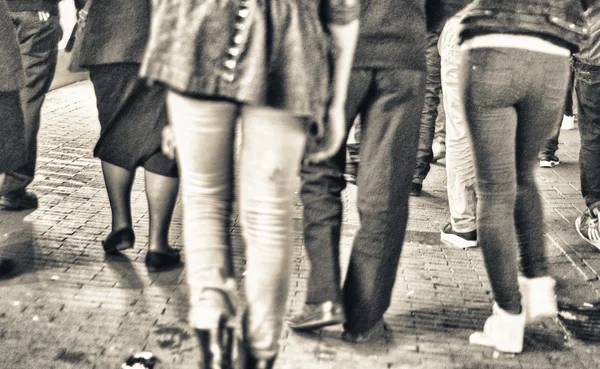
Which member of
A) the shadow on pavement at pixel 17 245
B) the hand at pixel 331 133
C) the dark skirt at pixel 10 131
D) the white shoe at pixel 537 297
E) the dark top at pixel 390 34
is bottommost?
the shadow on pavement at pixel 17 245

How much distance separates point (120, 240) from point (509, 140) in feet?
7.09

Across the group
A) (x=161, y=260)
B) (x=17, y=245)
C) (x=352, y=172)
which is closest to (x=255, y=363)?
(x=161, y=260)

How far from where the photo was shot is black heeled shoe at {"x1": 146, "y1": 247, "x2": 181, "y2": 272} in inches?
161

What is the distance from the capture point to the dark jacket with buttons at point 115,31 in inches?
152

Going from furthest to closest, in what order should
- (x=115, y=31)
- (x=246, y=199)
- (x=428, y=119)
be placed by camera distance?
1. (x=428, y=119)
2. (x=115, y=31)
3. (x=246, y=199)

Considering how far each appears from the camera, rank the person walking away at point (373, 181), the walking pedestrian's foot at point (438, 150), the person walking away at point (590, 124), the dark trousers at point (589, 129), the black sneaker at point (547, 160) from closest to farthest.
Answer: the person walking away at point (373, 181) < the person walking away at point (590, 124) < the dark trousers at point (589, 129) < the black sneaker at point (547, 160) < the walking pedestrian's foot at point (438, 150)

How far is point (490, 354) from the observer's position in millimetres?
3260

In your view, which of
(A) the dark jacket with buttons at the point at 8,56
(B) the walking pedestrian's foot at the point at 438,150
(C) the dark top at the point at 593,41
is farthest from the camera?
(B) the walking pedestrian's foot at the point at 438,150

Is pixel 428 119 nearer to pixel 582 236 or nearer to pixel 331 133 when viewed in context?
pixel 582 236

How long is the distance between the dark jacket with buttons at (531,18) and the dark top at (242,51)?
0.98 meters

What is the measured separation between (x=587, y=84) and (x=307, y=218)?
261cm

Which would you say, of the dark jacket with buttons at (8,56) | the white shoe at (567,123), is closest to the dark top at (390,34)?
the dark jacket with buttons at (8,56)

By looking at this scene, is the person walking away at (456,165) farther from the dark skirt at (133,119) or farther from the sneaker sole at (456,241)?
the dark skirt at (133,119)

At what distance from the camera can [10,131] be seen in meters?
4.02
